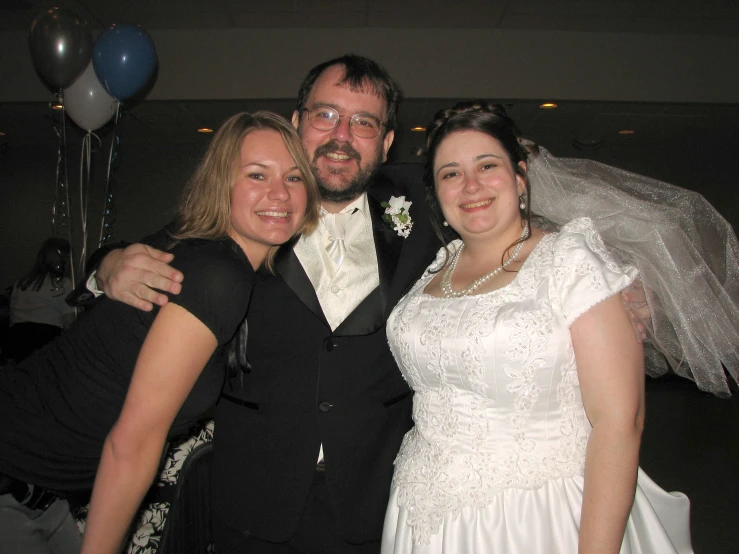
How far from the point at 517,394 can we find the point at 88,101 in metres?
4.08

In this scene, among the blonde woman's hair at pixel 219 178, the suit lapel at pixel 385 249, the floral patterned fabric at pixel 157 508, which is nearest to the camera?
the blonde woman's hair at pixel 219 178

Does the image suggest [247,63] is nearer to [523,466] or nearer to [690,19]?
Answer: [690,19]

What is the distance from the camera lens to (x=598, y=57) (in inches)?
222

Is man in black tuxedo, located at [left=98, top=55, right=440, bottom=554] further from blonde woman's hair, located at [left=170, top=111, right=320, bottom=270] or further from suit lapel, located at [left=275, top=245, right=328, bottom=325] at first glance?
blonde woman's hair, located at [left=170, top=111, right=320, bottom=270]

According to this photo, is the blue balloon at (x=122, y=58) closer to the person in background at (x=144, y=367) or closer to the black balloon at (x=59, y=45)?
the black balloon at (x=59, y=45)

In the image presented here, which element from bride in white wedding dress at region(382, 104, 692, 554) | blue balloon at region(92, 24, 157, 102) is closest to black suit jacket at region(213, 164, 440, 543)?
bride in white wedding dress at region(382, 104, 692, 554)

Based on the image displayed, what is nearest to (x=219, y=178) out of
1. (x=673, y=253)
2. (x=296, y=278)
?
(x=296, y=278)

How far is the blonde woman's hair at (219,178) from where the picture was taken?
147cm

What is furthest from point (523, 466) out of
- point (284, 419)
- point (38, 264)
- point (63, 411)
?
point (38, 264)

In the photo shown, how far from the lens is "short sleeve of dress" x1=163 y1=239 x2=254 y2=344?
123cm

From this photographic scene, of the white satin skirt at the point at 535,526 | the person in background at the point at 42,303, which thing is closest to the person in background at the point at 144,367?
the white satin skirt at the point at 535,526

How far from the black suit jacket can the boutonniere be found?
25cm

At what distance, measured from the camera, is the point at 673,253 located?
156 cm

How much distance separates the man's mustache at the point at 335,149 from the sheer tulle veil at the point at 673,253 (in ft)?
1.96
